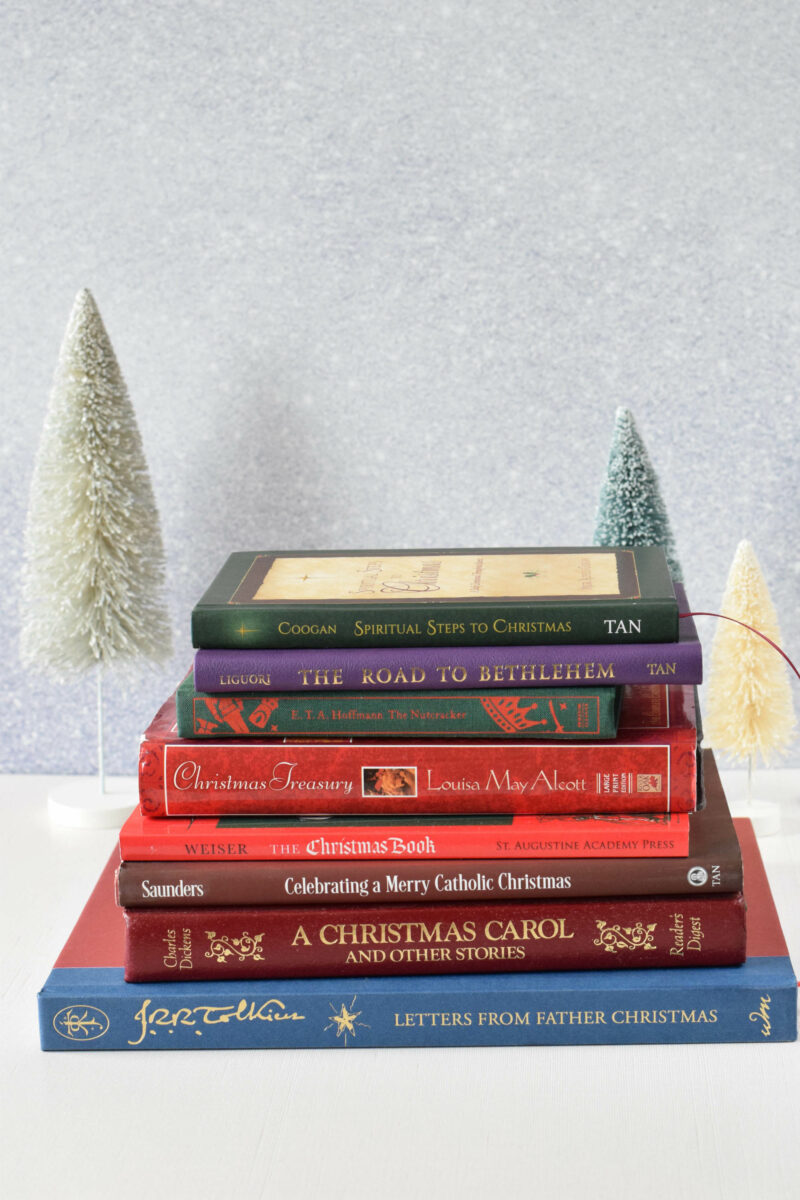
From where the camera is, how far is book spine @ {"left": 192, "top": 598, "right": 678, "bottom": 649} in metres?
0.63

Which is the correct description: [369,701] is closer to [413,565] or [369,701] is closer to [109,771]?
[413,565]

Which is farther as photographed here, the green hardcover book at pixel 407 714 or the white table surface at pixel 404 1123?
the green hardcover book at pixel 407 714

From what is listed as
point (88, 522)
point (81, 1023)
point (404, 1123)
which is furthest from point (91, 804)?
point (404, 1123)

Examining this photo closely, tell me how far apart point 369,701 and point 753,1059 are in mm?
264

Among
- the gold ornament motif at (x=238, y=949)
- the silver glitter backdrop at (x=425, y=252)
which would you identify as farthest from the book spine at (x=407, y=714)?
the silver glitter backdrop at (x=425, y=252)

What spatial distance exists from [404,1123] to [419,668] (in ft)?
0.72

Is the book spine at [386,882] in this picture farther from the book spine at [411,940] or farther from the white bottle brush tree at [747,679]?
the white bottle brush tree at [747,679]

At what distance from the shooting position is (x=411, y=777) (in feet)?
2.11

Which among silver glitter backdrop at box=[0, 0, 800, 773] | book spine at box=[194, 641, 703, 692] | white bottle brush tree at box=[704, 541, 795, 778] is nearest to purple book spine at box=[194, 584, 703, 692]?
book spine at box=[194, 641, 703, 692]

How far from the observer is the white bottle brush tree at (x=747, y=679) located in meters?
0.98

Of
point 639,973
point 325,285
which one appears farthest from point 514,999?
point 325,285

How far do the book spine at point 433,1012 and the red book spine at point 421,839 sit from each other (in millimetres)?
66

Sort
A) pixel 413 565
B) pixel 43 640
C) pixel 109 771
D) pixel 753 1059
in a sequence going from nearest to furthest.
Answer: pixel 753 1059
pixel 413 565
pixel 43 640
pixel 109 771

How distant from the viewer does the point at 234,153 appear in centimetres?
108
